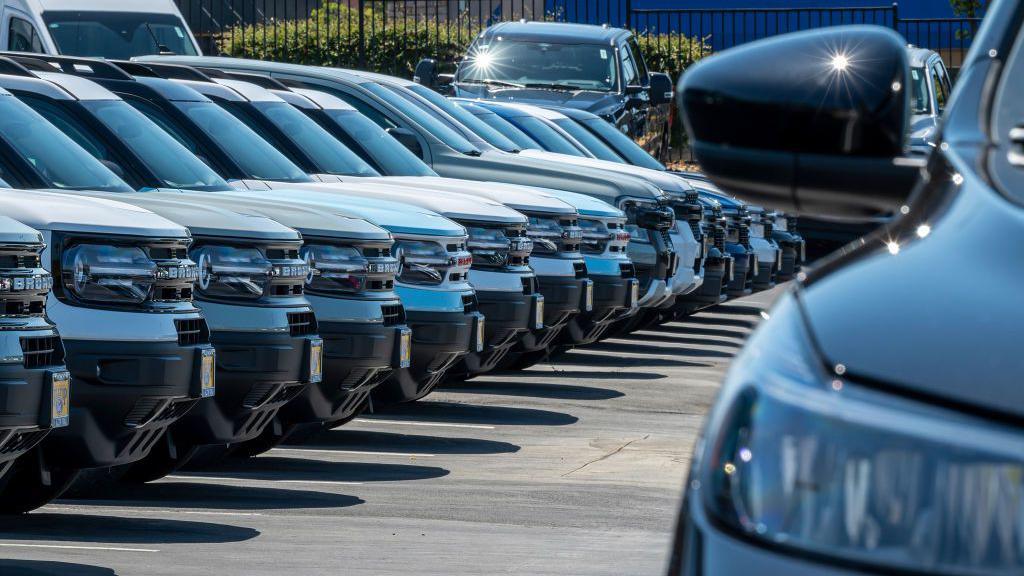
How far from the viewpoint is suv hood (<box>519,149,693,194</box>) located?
15.3 meters

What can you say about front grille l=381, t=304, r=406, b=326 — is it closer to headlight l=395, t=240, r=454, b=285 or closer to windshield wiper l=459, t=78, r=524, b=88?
headlight l=395, t=240, r=454, b=285

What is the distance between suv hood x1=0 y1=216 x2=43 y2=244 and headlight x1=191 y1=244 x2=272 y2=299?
1452mm

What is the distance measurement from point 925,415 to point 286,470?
302 inches

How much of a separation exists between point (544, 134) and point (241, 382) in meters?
9.77

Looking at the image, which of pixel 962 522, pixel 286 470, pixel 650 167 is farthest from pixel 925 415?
pixel 650 167

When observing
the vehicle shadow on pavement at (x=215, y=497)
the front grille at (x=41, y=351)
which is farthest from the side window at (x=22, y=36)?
the front grille at (x=41, y=351)

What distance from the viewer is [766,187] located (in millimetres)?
2625

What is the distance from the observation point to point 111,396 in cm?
683

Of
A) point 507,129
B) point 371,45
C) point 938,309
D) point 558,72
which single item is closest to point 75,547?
point 938,309

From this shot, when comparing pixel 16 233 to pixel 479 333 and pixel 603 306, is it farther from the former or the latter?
pixel 603 306

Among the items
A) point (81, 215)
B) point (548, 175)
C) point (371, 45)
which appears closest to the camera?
point (81, 215)

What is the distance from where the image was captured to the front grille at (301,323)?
7938 millimetres

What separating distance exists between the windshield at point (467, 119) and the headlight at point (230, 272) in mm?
6495

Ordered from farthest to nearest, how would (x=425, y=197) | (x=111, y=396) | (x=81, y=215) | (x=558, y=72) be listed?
(x=558, y=72) → (x=425, y=197) → (x=81, y=215) → (x=111, y=396)
